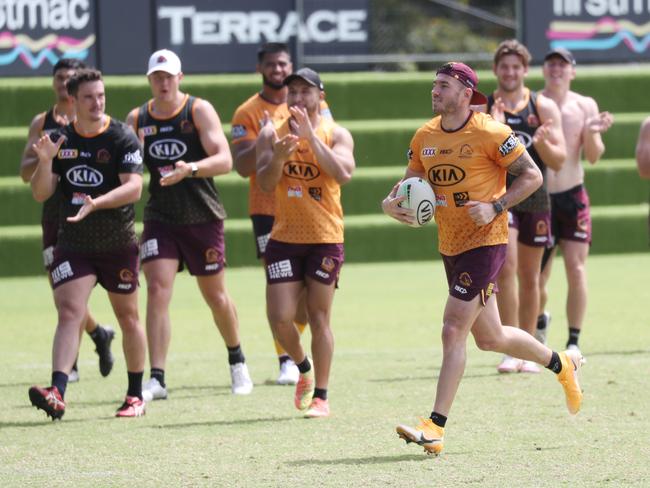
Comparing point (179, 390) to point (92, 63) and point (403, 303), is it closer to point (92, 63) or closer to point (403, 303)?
point (403, 303)

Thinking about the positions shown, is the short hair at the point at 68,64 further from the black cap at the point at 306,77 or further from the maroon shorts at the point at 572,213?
the maroon shorts at the point at 572,213

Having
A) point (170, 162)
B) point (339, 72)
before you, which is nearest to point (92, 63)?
point (339, 72)

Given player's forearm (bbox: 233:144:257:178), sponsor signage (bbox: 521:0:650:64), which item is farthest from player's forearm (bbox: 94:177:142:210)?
sponsor signage (bbox: 521:0:650:64)

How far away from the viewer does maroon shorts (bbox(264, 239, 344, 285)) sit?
8.34 metres

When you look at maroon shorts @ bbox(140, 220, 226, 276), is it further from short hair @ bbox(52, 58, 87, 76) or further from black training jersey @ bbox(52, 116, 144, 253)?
short hair @ bbox(52, 58, 87, 76)

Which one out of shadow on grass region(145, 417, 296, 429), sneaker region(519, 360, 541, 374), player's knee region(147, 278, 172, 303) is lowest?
sneaker region(519, 360, 541, 374)

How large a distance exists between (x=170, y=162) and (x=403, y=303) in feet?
15.6

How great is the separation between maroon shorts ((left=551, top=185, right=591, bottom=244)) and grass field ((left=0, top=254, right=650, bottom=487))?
878 mm

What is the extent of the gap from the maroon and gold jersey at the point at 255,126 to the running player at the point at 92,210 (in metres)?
1.63

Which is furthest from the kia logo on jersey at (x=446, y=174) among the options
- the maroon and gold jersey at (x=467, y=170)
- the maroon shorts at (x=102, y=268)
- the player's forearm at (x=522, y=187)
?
the maroon shorts at (x=102, y=268)

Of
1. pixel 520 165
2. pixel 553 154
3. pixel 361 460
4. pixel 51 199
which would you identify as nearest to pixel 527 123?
pixel 553 154

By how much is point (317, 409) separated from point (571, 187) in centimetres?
321

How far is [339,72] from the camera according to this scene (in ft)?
60.0

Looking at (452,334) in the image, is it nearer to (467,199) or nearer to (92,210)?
(467,199)
